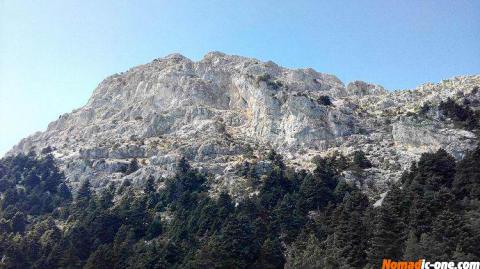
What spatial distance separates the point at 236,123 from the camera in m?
120

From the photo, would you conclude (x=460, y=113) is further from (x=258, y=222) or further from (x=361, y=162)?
(x=258, y=222)

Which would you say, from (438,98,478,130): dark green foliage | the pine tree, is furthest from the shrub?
the pine tree

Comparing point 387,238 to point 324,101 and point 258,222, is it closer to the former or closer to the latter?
point 258,222

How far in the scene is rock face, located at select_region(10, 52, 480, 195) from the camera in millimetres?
92500

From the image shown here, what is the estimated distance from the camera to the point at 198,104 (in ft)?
418

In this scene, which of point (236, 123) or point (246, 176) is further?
point (236, 123)

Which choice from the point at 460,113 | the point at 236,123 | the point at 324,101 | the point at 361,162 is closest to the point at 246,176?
the point at 361,162

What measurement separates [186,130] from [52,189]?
114ft

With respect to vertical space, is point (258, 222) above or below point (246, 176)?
below

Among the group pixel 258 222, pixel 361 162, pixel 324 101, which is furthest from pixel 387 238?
pixel 324 101

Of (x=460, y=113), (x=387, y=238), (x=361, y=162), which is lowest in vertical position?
(x=387, y=238)

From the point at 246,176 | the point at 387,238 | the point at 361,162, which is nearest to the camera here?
the point at 387,238

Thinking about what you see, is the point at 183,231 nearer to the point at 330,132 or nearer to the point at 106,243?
the point at 106,243

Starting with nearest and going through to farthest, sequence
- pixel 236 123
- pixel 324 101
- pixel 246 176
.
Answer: pixel 246 176 → pixel 324 101 → pixel 236 123
